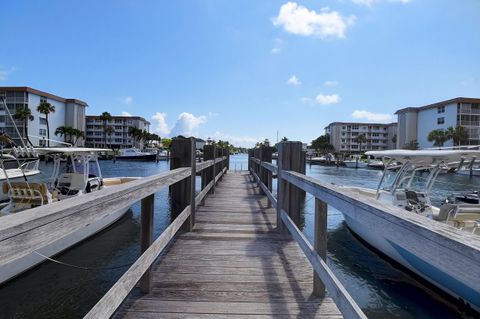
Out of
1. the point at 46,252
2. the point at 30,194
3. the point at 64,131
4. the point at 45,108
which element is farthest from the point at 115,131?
the point at 46,252

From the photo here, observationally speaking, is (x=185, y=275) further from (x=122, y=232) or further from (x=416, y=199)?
(x=122, y=232)

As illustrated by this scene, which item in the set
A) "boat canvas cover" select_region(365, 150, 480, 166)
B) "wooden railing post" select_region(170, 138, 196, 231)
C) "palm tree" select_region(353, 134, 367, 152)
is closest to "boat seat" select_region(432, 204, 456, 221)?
"boat canvas cover" select_region(365, 150, 480, 166)

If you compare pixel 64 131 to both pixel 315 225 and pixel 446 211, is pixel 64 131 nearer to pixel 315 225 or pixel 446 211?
pixel 446 211

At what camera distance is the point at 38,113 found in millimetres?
66875

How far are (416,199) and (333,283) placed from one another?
26.6ft

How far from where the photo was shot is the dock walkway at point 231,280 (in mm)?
2689

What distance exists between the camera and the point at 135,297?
9.37 ft

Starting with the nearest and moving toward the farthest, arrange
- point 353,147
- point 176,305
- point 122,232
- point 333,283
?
point 333,283 → point 176,305 → point 122,232 → point 353,147

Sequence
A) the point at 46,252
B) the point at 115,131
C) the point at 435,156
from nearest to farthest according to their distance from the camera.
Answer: the point at 46,252, the point at 435,156, the point at 115,131

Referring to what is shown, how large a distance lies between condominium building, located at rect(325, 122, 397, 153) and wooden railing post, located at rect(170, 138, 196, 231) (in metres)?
103

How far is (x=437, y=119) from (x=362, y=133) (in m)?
34.9

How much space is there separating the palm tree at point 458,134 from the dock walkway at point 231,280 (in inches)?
2540

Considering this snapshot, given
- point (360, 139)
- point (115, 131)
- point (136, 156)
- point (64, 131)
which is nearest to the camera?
point (136, 156)

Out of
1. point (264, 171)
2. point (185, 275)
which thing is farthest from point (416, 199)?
point (185, 275)
